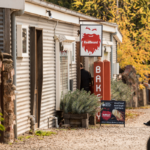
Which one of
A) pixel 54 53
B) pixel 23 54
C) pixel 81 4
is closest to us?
pixel 23 54

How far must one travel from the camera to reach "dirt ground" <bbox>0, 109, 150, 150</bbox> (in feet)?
24.9

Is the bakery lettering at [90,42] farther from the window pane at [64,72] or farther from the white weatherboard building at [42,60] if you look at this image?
the window pane at [64,72]

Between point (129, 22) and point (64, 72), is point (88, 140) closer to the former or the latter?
point (64, 72)

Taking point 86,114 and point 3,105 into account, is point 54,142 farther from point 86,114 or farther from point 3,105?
point 86,114

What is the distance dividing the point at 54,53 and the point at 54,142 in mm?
3648

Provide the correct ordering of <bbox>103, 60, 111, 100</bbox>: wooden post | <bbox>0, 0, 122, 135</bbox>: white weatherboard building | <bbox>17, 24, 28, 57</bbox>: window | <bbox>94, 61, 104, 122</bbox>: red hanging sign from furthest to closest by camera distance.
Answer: <bbox>103, 60, 111, 100</bbox>: wooden post < <bbox>94, 61, 104, 122</bbox>: red hanging sign < <bbox>0, 0, 122, 135</bbox>: white weatherboard building < <bbox>17, 24, 28, 57</bbox>: window

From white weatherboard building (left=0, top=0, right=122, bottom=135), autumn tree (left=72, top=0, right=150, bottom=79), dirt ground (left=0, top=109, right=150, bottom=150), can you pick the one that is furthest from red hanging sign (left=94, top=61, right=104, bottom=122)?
autumn tree (left=72, top=0, right=150, bottom=79)

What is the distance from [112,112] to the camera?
37.7 feet

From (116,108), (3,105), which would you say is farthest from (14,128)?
(116,108)

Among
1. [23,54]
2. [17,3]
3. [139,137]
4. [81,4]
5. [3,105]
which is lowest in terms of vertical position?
[139,137]

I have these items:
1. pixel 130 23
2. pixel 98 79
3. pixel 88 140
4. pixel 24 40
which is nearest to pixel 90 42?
pixel 98 79

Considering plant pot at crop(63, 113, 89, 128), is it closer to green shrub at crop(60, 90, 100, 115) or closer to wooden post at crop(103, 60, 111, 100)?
green shrub at crop(60, 90, 100, 115)

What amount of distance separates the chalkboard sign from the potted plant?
2.24 ft

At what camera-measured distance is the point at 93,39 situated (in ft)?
40.6
